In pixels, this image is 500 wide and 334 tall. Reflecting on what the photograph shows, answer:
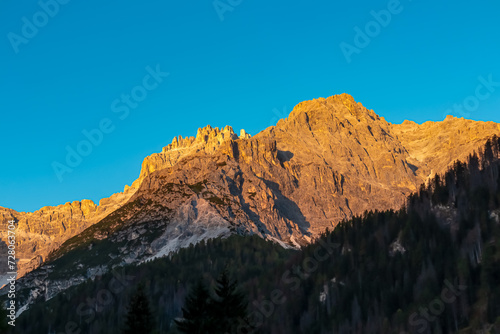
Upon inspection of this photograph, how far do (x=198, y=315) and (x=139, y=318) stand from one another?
26.8ft

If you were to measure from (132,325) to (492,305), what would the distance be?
159757mm

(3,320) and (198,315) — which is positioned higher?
(3,320)

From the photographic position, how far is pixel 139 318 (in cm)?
6794

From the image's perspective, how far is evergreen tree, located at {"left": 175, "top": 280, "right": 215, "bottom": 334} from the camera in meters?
62.3

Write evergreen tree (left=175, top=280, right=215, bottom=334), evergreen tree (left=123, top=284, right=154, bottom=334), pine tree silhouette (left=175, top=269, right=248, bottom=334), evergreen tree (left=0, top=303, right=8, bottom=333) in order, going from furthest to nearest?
evergreen tree (left=123, top=284, right=154, bottom=334) < evergreen tree (left=0, top=303, right=8, bottom=333) < pine tree silhouette (left=175, top=269, right=248, bottom=334) < evergreen tree (left=175, top=280, right=215, bottom=334)

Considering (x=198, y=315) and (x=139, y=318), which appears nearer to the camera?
(x=198, y=315)

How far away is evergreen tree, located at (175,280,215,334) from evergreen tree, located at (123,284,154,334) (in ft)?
15.3

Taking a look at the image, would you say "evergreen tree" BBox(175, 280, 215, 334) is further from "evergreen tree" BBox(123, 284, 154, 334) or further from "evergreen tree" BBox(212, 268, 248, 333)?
"evergreen tree" BBox(123, 284, 154, 334)

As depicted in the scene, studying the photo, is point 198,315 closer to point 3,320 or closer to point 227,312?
point 227,312

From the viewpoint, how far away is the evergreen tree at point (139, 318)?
67.5 m

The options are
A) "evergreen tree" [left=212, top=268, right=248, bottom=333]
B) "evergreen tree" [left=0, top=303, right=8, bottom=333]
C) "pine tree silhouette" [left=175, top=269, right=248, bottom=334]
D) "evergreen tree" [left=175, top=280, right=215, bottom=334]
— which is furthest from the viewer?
"evergreen tree" [left=0, top=303, right=8, bottom=333]

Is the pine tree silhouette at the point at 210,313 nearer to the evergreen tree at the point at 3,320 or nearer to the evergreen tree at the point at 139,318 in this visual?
the evergreen tree at the point at 139,318

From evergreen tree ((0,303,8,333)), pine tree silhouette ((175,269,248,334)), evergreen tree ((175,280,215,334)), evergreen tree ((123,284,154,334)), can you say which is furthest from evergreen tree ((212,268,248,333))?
evergreen tree ((0,303,8,333))

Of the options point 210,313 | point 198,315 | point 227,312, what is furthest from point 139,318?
point 227,312
